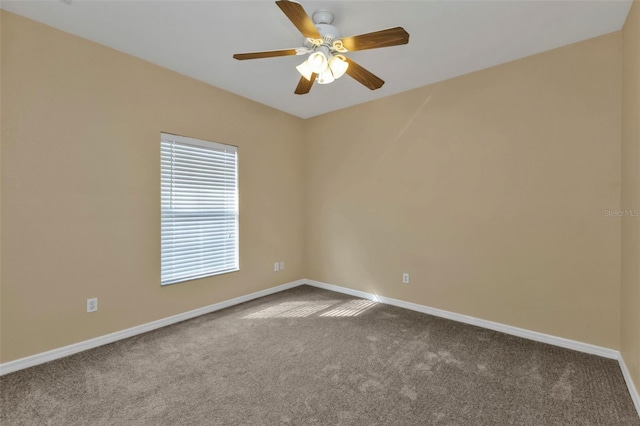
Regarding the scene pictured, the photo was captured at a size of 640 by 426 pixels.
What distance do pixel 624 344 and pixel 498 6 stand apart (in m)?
2.73

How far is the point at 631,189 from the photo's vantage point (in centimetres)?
203

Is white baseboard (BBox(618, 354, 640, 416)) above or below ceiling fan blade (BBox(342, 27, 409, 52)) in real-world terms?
below

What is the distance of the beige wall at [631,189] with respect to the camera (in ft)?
6.14

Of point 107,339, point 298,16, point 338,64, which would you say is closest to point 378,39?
point 338,64

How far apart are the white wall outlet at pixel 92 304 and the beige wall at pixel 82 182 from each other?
0.03 metres

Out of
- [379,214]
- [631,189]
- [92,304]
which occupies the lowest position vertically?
[92,304]

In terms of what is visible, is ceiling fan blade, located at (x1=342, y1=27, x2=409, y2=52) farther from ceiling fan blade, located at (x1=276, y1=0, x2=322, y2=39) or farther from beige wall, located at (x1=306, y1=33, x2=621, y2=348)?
beige wall, located at (x1=306, y1=33, x2=621, y2=348)

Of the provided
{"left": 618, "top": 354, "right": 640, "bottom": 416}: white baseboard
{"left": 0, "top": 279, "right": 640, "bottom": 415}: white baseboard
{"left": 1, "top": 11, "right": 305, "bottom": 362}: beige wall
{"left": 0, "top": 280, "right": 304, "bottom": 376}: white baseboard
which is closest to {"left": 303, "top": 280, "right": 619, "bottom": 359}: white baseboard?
{"left": 0, "top": 279, "right": 640, "bottom": 415}: white baseboard

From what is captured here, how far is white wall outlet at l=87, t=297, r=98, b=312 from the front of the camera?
254 centimetres

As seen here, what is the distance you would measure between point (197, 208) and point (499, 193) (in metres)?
3.31

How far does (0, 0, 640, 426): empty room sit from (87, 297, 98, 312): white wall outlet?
41mm

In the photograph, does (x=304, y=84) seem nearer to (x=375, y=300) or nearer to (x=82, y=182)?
(x=82, y=182)

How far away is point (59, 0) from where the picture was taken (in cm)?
204

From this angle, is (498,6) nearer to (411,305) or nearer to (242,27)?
(242,27)
